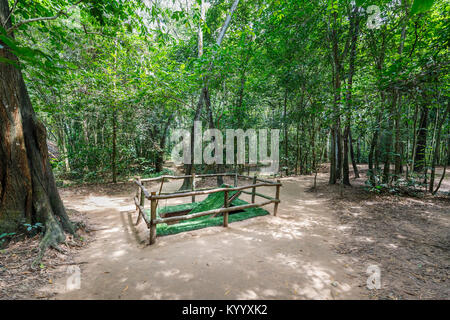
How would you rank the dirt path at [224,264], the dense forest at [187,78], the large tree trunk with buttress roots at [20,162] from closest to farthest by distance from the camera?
the dirt path at [224,264] → the large tree trunk with buttress roots at [20,162] → the dense forest at [187,78]

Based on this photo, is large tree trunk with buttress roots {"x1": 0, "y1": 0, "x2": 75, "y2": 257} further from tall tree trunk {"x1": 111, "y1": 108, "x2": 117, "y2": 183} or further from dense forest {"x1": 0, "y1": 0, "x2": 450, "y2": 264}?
tall tree trunk {"x1": 111, "y1": 108, "x2": 117, "y2": 183}

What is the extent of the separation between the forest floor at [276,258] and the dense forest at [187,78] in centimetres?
120

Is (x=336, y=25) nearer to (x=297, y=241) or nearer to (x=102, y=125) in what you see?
(x=297, y=241)

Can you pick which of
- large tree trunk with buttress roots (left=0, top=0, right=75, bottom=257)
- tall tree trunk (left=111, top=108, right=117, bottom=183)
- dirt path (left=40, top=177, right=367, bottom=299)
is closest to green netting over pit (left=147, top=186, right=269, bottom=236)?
dirt path (left=40, top=177, right=367, bottom=299)

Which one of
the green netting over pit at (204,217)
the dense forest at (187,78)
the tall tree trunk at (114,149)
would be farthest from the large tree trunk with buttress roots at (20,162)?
the tall tree trunk at (114,149)

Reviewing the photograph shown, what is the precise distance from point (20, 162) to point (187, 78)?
219 inches

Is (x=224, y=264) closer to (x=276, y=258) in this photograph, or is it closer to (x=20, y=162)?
(x=276, y=258)

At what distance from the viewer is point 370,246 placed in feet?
11.8

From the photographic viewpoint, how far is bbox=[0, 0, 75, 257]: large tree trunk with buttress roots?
120 inches

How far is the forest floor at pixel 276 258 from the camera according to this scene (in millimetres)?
2416

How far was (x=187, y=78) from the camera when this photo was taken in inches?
293

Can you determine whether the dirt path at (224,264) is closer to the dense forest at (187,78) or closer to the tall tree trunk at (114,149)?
the dense forest at (187,78)

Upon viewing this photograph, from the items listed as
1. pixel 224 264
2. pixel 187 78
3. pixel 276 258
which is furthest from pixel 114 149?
pixel 276 258

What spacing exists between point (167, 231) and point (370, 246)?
377cm
